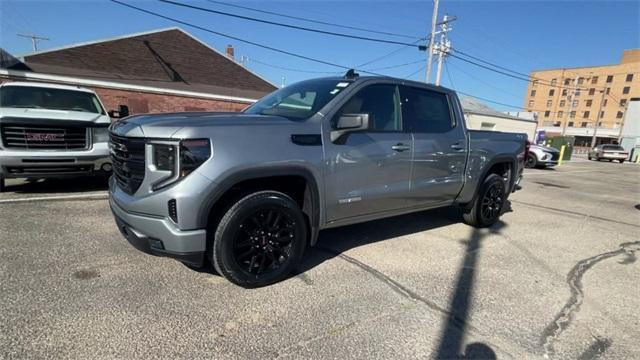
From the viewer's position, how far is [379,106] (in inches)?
154

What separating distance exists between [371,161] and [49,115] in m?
5.26

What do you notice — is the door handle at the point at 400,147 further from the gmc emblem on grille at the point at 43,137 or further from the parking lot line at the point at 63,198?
the gmc emblem on grille at the point at 43,137

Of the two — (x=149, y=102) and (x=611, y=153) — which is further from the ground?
(x=149, y=102)

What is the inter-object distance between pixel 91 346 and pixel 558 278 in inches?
167

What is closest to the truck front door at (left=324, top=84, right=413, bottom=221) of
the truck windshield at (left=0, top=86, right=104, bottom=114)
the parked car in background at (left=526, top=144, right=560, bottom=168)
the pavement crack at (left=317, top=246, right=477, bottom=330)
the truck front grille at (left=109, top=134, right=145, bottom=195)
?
the pavement crack at (left=317, top=246, right=477, bottom=330)

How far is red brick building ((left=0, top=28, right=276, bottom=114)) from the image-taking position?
61.2 feet

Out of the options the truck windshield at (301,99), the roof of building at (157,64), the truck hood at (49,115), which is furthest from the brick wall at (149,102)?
the truck windshield at (301,99)

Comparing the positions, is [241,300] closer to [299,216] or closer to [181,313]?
[181,313]

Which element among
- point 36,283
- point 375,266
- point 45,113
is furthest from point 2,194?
point 375,266

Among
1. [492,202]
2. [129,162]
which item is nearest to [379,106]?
[129,162]

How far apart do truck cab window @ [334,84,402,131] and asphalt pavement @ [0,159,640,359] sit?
1.47m

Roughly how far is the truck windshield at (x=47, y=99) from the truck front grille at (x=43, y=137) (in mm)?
1321

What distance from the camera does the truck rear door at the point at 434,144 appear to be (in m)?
4.18

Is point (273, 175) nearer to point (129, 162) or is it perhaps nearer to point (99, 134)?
point (129, 162)
